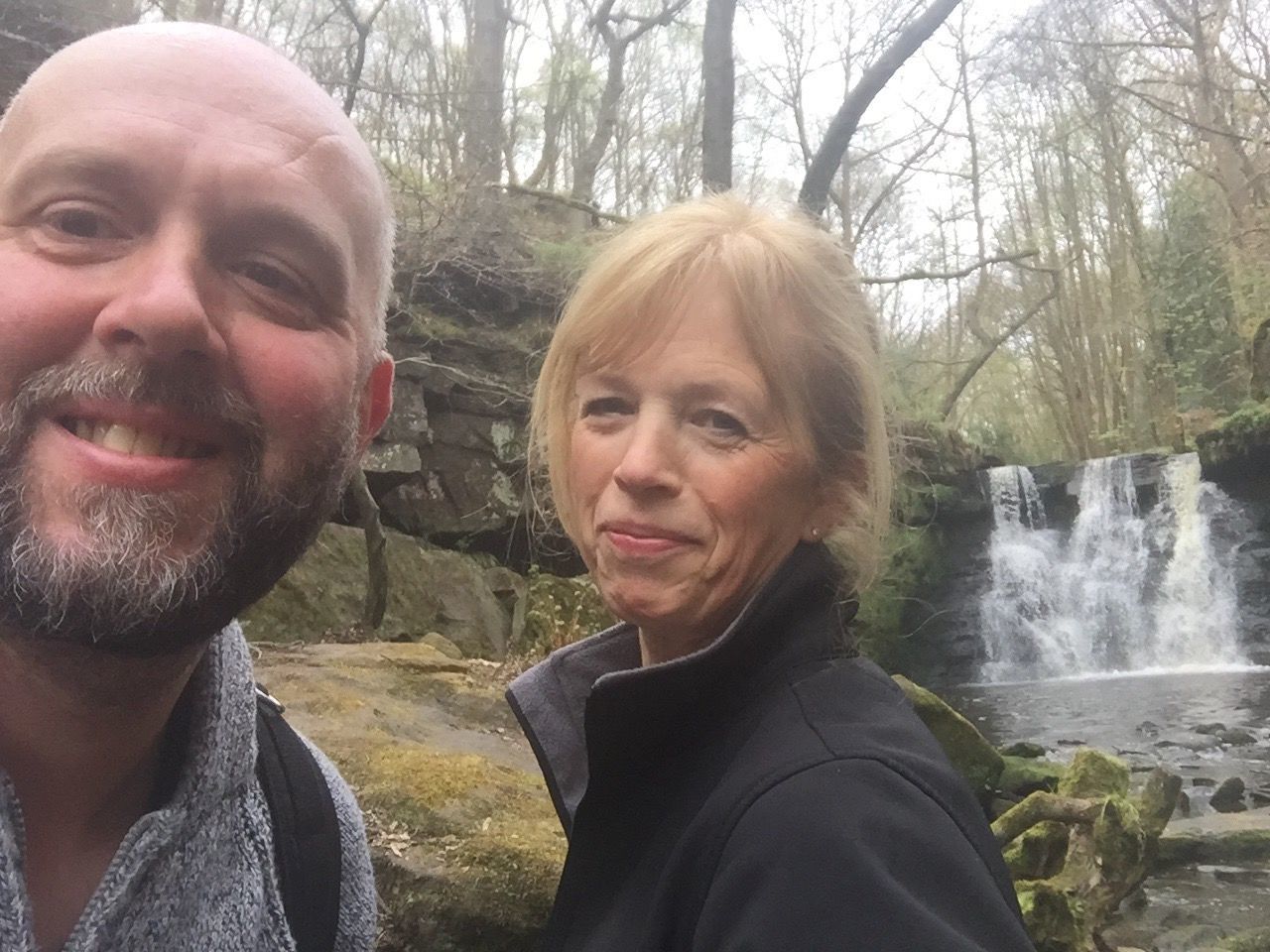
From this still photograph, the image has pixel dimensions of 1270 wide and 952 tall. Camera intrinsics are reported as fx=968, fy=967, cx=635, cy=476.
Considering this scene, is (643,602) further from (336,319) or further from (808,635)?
(336,319)

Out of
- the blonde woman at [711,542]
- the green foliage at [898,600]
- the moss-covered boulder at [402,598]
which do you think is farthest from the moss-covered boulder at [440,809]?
the green foliage at [898,600]

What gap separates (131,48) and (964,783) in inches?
53.4

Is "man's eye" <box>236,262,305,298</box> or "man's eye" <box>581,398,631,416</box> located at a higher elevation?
"man's eye" <box>236,262,305,298</box>

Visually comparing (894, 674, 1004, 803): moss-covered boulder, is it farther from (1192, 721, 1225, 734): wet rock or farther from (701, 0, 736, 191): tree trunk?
(701, 0, 736, 191): tree trunk

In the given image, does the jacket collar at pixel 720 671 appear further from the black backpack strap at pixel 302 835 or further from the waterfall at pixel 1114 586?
the waterfall at pixel 1114 586

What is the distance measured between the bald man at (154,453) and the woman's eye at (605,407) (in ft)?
1.10

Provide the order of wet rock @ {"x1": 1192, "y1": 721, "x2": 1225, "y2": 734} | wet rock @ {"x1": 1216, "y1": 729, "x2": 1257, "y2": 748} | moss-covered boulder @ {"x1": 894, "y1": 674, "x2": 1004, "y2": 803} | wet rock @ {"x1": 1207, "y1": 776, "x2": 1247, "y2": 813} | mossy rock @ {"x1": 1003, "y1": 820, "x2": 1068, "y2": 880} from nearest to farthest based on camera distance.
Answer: mossy rock @ {"x1": 1003, "y1": 820, "x2": 1068, "y2": 880} → moss-covered boulder @ {"x1": 894, "y1": 674, "x2": 1004, "y2": 803} → wet rock @ {"x1": 1207, "y1": 776, "x2": 1247, "y2": 813} → wet rock @ {"x1": 1216, "y1": 729, "x2": 1257, "y2": 748} → wet rock @ {"x1": 1192, "y1": 721, "x2": 1225, "y2": 734}

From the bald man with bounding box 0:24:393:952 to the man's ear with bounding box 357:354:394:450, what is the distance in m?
0.16

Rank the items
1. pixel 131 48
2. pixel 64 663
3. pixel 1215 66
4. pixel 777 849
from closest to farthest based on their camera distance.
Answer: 1. pixel 777 849
2. pixel 64 663
3. pixel 131 48
4. pixel 1215 66

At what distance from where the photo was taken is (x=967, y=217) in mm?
17609

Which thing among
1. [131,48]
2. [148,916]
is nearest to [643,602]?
[148,916]

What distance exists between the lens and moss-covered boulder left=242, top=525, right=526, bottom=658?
717 cm

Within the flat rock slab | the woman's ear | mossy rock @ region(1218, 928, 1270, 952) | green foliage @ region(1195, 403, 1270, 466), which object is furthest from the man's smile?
green foliage @ region(1195, 403, 1270, 466)

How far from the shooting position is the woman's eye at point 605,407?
1.36 metres
